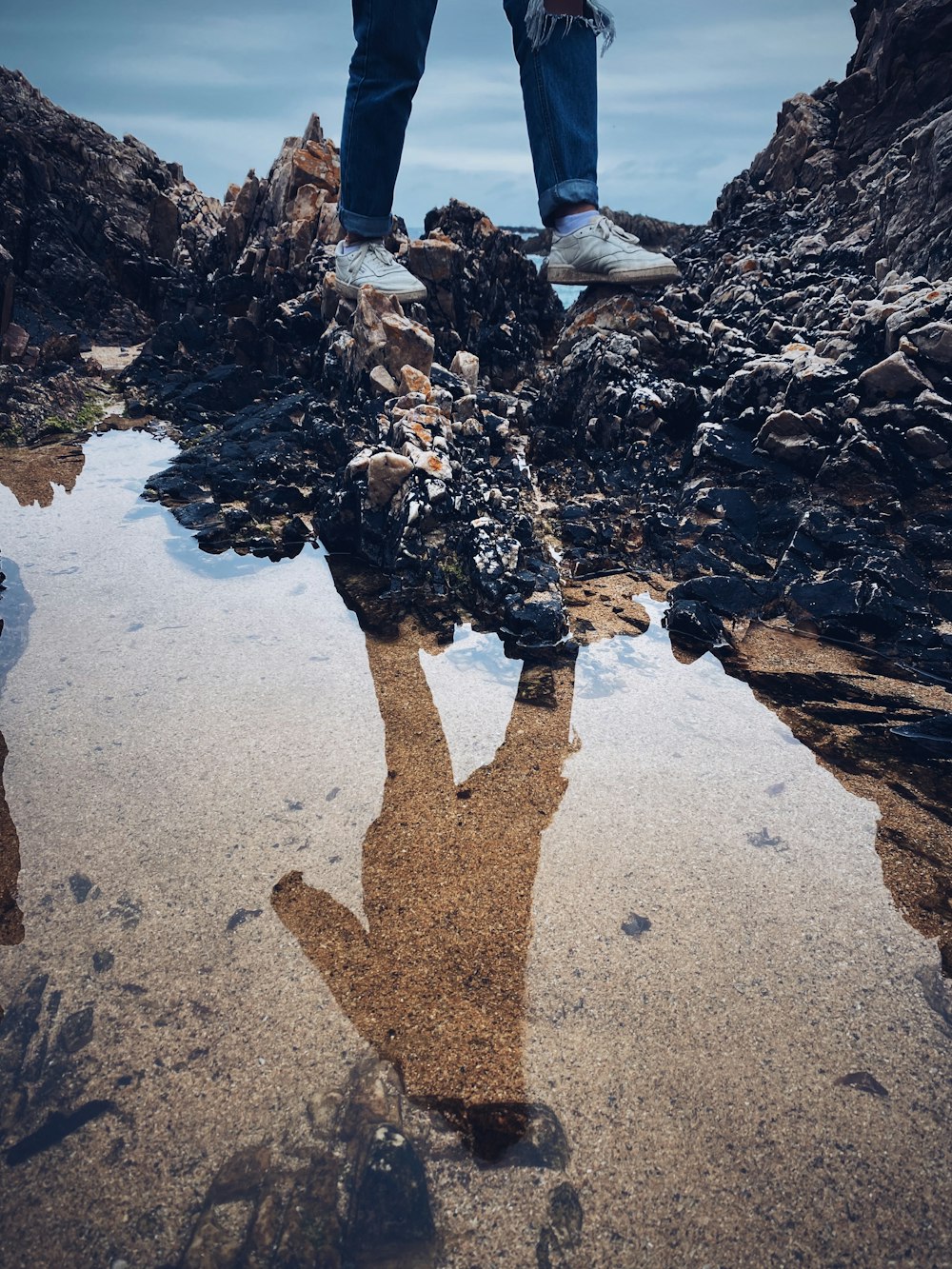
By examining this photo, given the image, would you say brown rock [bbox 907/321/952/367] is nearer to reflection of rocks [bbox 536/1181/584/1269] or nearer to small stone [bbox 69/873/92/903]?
reflection of rocks [bbox 536/1181/584/1269]

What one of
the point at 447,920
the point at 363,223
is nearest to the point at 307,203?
the point at 363,223

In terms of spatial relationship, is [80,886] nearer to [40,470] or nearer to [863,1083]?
[863,1083]

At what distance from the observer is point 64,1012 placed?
56.4 inches

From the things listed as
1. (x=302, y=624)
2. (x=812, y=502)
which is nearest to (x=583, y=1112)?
(x=302, y=624)

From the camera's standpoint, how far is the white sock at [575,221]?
9.98ft

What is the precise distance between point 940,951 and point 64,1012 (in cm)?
200

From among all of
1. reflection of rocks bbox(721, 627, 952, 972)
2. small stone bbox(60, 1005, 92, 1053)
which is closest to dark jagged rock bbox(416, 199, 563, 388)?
reflection of rocks bbox(721, 627, 952, 972)

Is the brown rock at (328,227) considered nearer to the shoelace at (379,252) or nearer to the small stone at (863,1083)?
the shoelace at (379,252)

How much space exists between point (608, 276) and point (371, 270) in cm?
134

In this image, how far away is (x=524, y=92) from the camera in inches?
110

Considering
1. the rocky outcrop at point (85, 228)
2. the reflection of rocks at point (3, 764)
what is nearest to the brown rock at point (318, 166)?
the rocky outcrop at point (85, 228)

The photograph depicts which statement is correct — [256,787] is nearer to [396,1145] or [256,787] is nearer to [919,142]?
[396,1145]

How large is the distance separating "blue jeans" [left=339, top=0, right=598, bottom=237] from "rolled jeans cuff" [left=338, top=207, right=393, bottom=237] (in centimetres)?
33

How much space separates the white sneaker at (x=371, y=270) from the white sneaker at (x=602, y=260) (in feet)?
3.10
